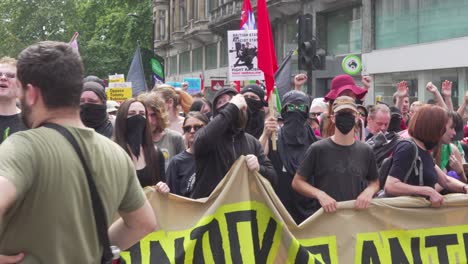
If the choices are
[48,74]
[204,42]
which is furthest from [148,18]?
[48,74]

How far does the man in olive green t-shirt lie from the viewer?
2400 mm

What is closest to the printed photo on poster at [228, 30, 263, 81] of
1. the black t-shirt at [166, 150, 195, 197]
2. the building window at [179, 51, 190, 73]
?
the black t-shirt at [166, 150, 195, 197]

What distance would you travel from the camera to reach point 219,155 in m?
5.13

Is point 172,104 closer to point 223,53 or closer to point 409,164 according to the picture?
point 409,164

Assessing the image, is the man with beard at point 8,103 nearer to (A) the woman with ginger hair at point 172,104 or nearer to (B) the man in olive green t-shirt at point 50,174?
(B) the man in olive green t-shirt at point 50,174

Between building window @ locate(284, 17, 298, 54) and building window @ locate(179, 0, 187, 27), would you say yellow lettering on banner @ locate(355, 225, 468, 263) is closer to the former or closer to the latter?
building window @ locate(284, 17, 298, 54)

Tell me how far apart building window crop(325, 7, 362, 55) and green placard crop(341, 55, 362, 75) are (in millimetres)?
3275

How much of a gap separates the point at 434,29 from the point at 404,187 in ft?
50.7

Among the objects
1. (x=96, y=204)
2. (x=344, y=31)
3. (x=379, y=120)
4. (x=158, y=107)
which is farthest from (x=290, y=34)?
(x=96, y=204)

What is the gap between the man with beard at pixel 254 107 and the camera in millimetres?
6309

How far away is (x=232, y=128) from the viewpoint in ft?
16.6

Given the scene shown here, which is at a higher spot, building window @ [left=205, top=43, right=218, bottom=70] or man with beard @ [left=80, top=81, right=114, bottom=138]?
building window @ [left=205, top=43, right=218, bottom=70]

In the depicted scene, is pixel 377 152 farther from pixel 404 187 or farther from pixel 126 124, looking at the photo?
pixel 126 124

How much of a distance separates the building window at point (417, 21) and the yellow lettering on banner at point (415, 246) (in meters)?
13.6
